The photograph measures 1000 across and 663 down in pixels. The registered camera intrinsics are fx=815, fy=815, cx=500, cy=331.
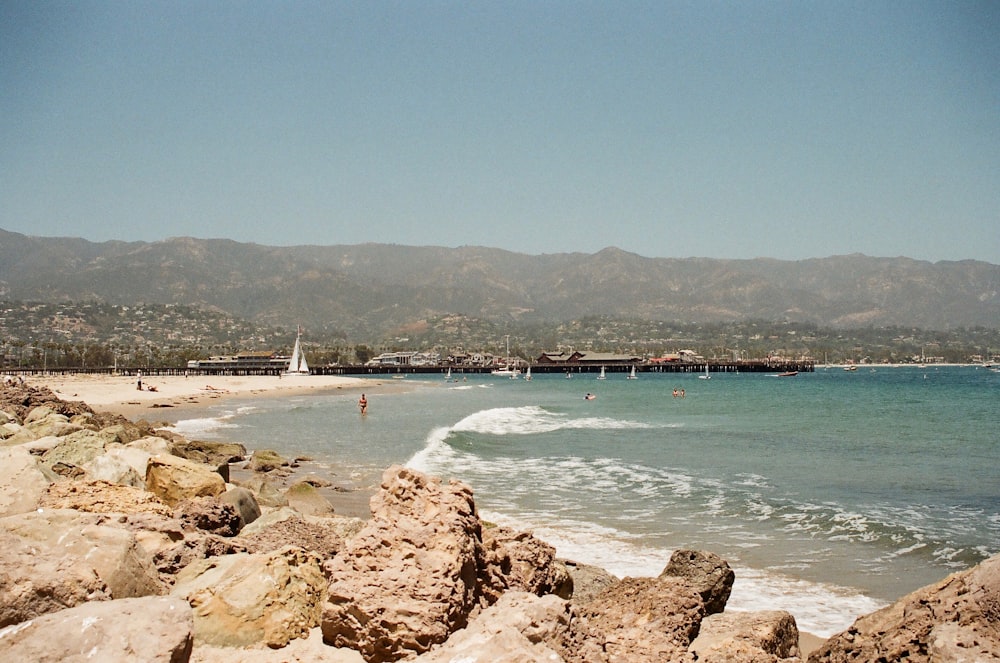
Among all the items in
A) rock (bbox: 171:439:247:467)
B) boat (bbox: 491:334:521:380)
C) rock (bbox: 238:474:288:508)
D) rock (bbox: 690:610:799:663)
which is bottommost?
boat (bbox: 491:334:521:380)

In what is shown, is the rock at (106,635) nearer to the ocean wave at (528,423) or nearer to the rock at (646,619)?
the rock at (646,619)

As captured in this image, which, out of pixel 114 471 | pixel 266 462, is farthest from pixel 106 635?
pixel 266 462

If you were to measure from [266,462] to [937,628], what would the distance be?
17952 mm

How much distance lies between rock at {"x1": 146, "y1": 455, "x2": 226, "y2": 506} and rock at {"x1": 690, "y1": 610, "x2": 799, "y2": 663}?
647 cm

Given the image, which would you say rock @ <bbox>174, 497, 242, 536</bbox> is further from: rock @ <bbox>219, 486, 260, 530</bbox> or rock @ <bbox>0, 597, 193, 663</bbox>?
rock @ <bbox>0, 597, 193, 663</bbox>

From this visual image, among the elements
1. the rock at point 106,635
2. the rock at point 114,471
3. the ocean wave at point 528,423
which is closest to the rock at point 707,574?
the rock at point 106,635

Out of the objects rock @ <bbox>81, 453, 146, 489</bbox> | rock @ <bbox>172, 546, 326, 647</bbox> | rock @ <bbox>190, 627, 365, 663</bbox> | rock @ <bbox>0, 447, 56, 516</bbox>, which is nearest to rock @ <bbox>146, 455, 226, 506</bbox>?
rock @ <bbox>81, 453, 146, 489</bbox>

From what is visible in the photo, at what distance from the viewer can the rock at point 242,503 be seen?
9117 millimetres

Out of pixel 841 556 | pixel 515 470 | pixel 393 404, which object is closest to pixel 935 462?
pixel 515 470

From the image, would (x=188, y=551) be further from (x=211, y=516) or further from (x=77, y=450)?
(x=77, y=450)

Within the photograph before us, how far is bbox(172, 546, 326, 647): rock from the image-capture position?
533cm

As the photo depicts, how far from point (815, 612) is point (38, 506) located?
26.1 feet

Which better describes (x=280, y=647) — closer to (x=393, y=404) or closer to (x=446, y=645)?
(x=446, y=645)

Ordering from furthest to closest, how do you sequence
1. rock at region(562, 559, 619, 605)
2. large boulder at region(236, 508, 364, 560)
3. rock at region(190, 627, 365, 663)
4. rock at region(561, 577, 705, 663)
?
rock at region(562, 559, 619, 605), large boulder at region(236, 508, 364, 560), rock at region(561, 577, 705, 663), rock at region(190, 627, 365, 663)
